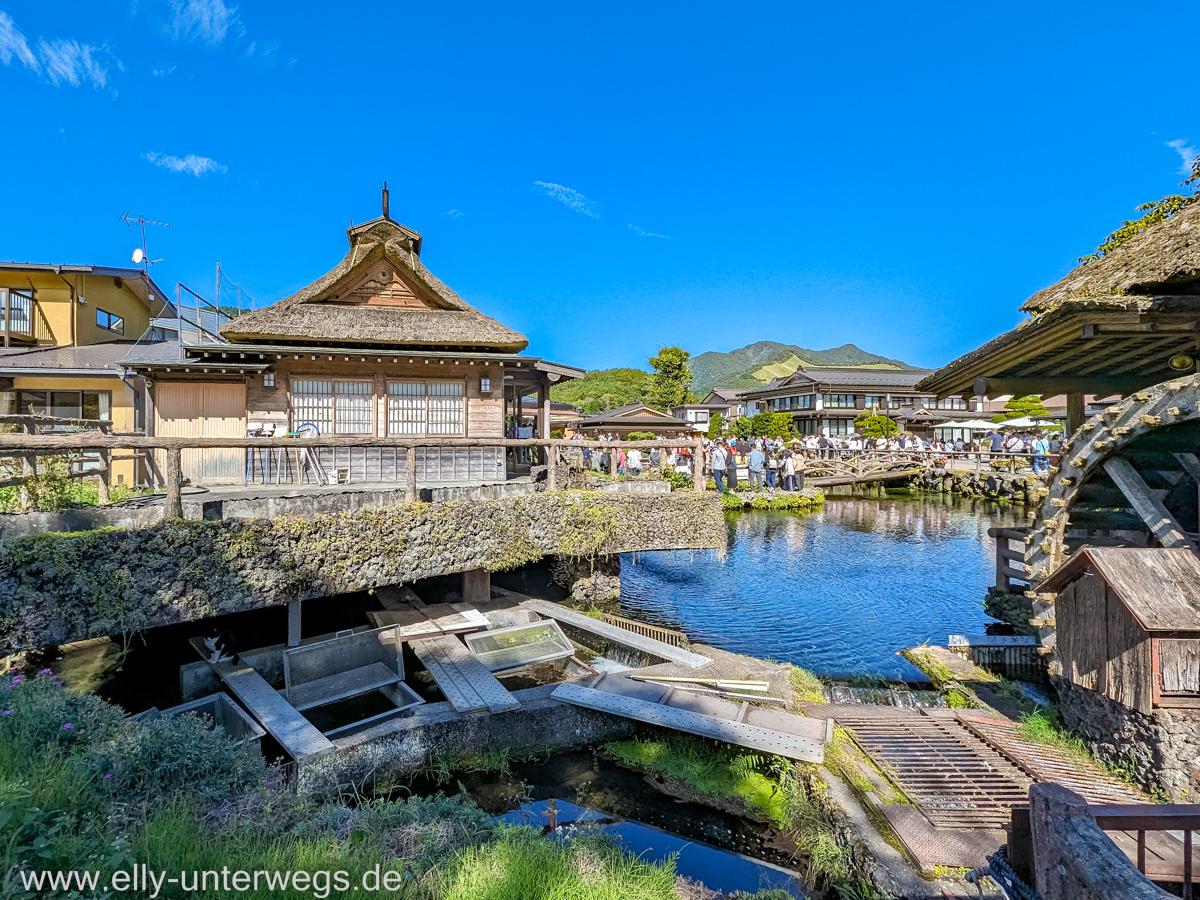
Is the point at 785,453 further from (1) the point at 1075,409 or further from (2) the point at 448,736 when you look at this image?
(2) the point at 448,736

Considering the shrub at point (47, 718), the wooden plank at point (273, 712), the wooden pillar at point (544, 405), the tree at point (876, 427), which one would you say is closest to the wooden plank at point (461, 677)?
the wooden plank at point (273, 712)

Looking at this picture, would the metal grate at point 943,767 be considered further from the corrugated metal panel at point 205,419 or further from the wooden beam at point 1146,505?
the corrugated metal panel at point 205,419

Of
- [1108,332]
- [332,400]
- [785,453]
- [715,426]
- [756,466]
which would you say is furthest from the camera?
[715,426]

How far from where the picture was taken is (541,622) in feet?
30.9

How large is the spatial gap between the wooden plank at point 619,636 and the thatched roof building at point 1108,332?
627 cm

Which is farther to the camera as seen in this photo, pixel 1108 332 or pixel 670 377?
pixel 670 377

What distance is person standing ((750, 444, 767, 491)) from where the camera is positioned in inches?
1079

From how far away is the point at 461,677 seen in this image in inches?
290

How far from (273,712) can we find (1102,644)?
8668 millimetres

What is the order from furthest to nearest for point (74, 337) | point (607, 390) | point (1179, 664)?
point (607, 390), point (74, 337), point (1179, 664)

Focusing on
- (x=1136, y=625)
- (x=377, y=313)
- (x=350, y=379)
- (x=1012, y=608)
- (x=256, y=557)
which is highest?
(x=377, y=313)

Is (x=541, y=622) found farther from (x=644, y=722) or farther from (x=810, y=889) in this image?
(x=810, y=889)

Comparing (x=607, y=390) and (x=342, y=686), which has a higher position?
(x=607, y=390)

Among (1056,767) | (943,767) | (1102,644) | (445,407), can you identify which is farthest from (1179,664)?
(445,407)
